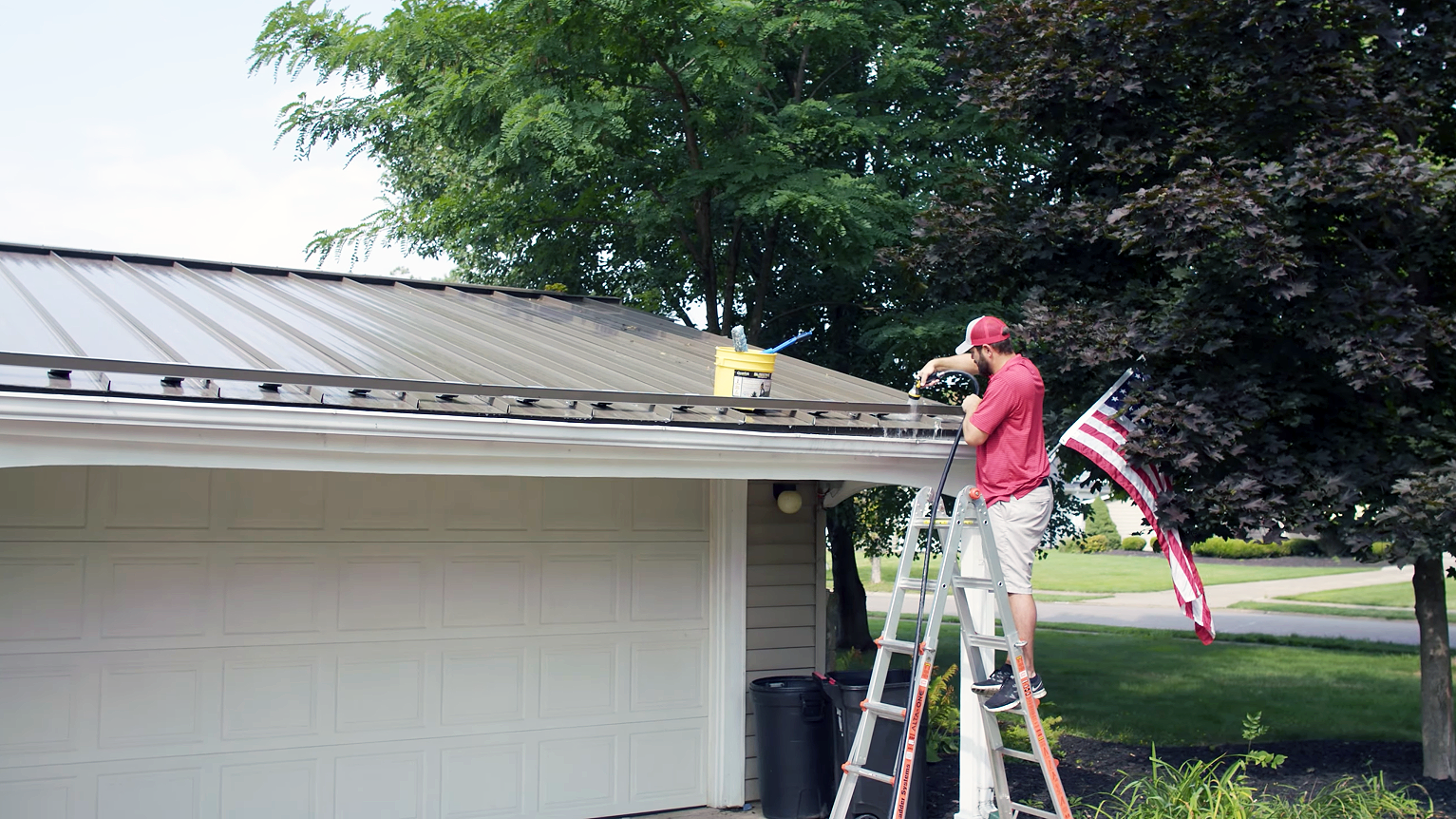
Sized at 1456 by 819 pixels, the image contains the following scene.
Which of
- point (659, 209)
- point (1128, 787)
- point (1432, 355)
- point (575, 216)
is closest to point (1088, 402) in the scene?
point (1432, 355)

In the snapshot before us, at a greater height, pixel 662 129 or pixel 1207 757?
pixel 662 129

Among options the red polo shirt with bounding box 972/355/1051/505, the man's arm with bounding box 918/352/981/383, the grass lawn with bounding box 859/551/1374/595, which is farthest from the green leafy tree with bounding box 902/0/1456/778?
the grass lawn with bounding box 859/551/1374/595

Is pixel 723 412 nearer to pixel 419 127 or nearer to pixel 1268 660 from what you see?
pixel 419 127

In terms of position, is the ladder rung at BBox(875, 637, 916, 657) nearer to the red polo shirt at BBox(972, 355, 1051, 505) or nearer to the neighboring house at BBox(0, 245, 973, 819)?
the red polo shirt at BBox(972, 355, 1051, 505)

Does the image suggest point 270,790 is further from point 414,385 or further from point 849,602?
point 849,602

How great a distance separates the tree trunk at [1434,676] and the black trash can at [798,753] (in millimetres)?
3729

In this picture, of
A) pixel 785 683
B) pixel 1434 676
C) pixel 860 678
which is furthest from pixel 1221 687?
pixel 785 683

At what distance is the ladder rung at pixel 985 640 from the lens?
4984 mm

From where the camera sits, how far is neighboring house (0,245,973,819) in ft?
15.1

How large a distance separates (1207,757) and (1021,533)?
12.8 ft

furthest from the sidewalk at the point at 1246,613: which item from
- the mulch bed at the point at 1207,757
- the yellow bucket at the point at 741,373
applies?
the yellow bucket at the point at 741,373

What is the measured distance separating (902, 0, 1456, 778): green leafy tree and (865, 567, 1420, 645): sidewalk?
10.8m

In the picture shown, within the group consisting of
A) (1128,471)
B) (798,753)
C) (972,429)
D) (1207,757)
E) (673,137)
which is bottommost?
(1207,757)

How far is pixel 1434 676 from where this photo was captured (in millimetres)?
6973
